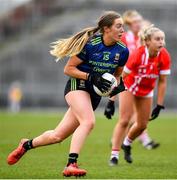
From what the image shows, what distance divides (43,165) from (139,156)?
2446 millimetres

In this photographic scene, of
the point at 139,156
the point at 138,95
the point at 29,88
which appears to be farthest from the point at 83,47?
the point at 29,88

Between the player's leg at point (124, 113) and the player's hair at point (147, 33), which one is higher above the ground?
the player's hair at point (147, 33)

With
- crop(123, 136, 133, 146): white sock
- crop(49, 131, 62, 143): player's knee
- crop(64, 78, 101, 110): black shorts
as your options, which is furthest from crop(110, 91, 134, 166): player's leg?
crop(49, 131, 62, 143): player's knee

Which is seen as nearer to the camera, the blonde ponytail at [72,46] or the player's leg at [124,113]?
the blonde ponytail at [72,46]

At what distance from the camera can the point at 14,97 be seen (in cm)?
3353

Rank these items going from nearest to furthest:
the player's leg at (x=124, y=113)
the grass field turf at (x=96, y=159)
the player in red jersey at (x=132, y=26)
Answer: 1. the grass field turf at (x=96, y=159)
2. the player's leg at (x=124, y=113)
3. the player in red jersey at (x=132, y=26)

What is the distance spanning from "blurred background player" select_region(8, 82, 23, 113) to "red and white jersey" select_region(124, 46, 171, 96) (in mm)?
21170

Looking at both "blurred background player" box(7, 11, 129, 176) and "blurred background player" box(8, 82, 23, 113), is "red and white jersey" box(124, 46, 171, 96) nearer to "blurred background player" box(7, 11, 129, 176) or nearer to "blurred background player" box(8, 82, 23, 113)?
"blurred background player" box(7, 11, 129, 176)

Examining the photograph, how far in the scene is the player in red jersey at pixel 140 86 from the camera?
1192cm

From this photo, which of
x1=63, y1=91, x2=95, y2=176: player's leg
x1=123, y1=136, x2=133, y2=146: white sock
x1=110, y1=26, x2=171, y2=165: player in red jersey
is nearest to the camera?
x1=63, y1=91, x2=95, y2=176: player's leg

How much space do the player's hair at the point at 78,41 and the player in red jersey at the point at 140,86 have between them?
66.1 inches

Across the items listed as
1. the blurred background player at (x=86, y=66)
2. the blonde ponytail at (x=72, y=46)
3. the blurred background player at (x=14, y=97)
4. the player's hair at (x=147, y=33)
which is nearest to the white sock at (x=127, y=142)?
the player's hair at (x=147, y=33)

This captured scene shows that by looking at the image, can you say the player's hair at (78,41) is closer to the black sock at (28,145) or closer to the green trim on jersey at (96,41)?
the green trim on jersey at (96,41)

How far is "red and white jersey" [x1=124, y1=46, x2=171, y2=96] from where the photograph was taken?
1195 cm
